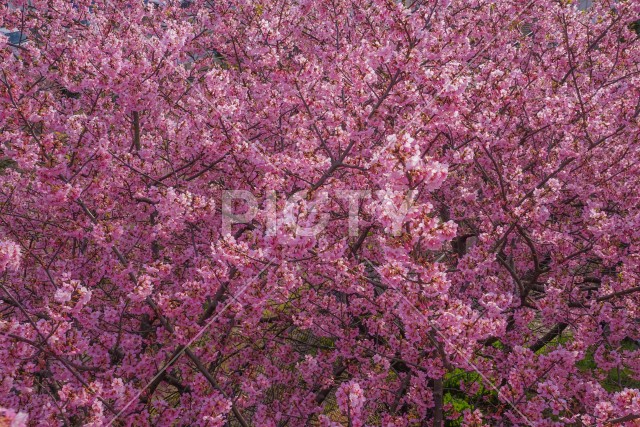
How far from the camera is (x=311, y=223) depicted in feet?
12.4

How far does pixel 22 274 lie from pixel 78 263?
4.39 ft

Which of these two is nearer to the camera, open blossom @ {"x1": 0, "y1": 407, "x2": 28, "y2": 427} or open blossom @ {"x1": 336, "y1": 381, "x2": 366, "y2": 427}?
open blossom @ {"x1": 0, "y1": 407, "x2": 28, "y2": 427}

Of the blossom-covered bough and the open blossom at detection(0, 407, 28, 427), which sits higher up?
the blossom-covered bough

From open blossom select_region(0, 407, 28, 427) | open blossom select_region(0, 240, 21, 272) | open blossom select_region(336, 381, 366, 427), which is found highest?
open blossom select_region(0, 240, 21, 272)

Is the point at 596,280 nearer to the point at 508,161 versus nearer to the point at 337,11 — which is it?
the point at 508,161

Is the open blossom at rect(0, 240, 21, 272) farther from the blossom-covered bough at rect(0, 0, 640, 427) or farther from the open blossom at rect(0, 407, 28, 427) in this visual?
the open blossom at rect(0, 407, 28, 427)

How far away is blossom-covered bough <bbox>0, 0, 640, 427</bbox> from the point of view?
3840 mm

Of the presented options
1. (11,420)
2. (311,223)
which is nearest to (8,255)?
(11,420)

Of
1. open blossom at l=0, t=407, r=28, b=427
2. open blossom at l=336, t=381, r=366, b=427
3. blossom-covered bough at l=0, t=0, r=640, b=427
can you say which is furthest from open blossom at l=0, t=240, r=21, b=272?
open blossom at l=336, t=381, r=366, b=427

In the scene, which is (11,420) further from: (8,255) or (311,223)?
(311,223)

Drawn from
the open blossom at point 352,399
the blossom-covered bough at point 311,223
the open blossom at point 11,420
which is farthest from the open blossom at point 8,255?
the open blossom at point 352,399

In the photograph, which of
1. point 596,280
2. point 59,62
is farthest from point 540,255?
point 59,62

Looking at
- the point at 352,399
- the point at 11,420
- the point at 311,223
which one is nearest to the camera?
the point at 11,420

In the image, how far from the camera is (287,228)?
3.60 m
